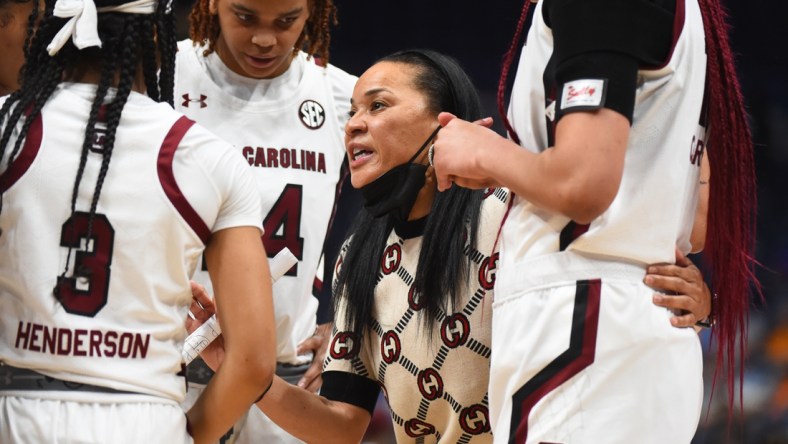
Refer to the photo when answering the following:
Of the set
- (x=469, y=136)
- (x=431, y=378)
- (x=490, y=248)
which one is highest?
(x=469, y=136)

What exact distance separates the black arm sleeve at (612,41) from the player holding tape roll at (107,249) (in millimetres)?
674

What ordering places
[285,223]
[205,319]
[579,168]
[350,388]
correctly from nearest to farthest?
[579,168] < [205,319] < [350,388] < [285,223]

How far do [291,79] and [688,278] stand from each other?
1.95 metres

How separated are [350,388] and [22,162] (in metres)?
1.17

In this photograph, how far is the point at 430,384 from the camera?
2623mm

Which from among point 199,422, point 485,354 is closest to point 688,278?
point 485,354

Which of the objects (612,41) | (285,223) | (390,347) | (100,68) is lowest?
(390,347)

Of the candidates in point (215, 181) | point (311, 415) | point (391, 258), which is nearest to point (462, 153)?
point (215, 181)

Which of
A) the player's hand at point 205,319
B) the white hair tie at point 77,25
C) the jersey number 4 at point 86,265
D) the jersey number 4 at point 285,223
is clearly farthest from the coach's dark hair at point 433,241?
the white hair tie at point 77,25

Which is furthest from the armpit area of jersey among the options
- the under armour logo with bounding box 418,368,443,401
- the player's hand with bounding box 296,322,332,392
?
the player's hand with bounding box 296,322,332,392

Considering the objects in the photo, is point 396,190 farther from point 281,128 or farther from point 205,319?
point 281,128

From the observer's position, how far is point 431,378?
2.62 meters

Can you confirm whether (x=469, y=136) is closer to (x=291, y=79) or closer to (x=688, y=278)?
(x=688, y=278)

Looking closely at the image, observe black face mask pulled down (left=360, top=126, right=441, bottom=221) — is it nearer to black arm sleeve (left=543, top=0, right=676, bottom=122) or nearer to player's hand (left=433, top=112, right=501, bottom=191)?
player's hand (left=433, top=112, right=501, bottom=191)
